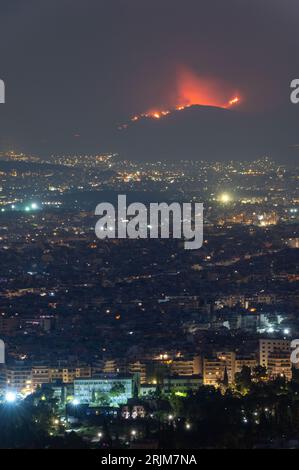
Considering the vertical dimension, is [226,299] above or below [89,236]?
below

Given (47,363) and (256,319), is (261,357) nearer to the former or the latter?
(47,363)

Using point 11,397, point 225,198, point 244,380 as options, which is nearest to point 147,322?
point 244,380

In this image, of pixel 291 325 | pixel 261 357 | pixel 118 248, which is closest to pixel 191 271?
pixel 118 248

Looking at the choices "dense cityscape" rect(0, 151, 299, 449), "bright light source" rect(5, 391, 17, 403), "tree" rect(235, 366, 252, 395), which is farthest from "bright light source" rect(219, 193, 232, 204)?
"bright light source" rect(5, 391, 17, 403)

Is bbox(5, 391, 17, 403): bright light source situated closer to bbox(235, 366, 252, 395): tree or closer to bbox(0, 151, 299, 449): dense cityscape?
bbox(0, 151, 299, 449): dense cityscape

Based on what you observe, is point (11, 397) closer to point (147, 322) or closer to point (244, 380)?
point (244, 380)

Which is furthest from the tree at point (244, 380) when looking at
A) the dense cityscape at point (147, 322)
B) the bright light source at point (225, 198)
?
the bright light source at point (225, 198)
